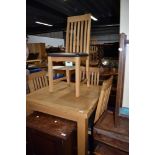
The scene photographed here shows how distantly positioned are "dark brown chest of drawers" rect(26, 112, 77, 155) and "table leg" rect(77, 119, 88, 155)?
49mm

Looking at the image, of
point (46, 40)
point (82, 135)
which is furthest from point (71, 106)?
point (46, 40)

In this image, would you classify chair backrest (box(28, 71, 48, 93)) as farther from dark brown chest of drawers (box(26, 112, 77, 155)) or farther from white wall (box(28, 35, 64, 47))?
white wall (box(28, 35, 64, 47))

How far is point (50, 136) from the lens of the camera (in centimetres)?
134

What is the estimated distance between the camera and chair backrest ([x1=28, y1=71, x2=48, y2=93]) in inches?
83.0

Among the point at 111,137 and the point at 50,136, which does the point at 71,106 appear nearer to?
the point at 50,136

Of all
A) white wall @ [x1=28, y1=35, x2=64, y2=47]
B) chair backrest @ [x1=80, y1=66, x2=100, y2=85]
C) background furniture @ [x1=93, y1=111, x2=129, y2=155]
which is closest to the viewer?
background furniture @ [x1=93, y1=111, x2=129, y2=155]

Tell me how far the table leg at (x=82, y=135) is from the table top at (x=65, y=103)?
0.07 meters

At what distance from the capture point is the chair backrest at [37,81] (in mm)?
2107

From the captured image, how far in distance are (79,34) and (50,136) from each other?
1447 millimetres

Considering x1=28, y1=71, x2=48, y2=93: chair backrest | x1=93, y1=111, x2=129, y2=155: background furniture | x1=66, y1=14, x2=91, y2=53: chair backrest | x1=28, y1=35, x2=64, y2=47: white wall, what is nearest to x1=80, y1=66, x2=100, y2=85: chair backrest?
x1=66, y1=14, x2=91, y2=53: chair backrest

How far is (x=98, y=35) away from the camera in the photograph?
10.3 meters
